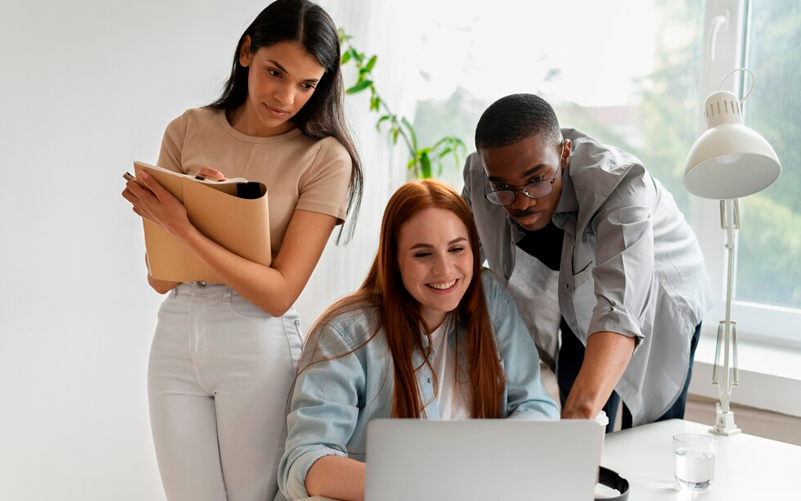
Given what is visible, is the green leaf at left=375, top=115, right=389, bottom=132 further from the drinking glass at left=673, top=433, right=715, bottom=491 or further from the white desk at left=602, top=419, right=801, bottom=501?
the drinking glass at left=673, top=433, right=715, bottom=491

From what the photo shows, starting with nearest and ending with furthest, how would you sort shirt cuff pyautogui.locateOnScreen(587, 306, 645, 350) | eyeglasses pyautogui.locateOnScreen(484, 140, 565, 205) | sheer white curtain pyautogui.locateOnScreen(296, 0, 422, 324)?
shirt cuff pyautogui.locateOnScreen(587, 306, 645, 350) → eyeglasses pyautogui.locateOnScreen(484, 140, 565, 205) → sheer white curtain pyautogui.locateOnScreen(296, 0, 422, 324)

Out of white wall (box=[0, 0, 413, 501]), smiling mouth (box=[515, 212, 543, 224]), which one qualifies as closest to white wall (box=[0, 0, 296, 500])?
white wall (box=[0, 0, 413, 501])

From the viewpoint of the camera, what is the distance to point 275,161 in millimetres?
1730

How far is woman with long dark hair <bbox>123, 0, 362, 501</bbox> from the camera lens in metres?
1.61

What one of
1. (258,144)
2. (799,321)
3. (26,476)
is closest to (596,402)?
(258,144)

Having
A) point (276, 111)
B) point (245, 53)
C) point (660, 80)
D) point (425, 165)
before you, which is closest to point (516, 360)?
point (276, 111)

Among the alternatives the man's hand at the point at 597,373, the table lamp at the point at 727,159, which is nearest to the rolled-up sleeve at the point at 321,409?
the man's hand at the point at 597,373

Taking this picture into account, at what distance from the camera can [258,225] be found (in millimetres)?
1568

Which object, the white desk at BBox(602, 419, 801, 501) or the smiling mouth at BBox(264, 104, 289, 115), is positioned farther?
the smiling mouth at BBox(264, 104, 289, 115)

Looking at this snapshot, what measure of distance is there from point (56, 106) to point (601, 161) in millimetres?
1487

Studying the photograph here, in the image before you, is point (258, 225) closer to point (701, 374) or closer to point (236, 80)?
point (236, 80)

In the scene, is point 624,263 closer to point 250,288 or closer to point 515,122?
point 515,122

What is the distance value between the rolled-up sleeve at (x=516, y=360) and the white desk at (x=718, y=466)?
167mm

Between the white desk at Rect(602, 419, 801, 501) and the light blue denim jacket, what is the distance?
18cm
